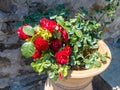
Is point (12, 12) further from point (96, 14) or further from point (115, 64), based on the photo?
point (115, 64)

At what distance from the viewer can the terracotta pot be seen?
1.78 metres

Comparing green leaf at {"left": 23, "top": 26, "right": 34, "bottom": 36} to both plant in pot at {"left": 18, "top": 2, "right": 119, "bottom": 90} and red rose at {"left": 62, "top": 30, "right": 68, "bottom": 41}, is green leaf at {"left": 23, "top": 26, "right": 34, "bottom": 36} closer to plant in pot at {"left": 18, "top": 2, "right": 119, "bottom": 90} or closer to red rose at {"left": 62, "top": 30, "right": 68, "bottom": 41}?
plant in pot at {"left": 18, "top": 2, "right": 119, "bottom": 90}

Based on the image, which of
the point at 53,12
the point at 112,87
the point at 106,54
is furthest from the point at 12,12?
the point at 112,87

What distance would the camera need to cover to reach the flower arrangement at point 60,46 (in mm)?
1681

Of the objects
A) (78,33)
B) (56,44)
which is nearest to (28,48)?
(56,44)

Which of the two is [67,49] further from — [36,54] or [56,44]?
[36,54]

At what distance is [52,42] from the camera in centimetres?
175

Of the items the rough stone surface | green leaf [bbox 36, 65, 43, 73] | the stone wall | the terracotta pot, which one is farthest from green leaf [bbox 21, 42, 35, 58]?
the rough stone surface

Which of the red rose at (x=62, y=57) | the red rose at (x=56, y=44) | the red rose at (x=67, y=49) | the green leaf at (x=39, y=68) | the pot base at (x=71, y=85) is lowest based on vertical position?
the pot base at (x=71, y=85)

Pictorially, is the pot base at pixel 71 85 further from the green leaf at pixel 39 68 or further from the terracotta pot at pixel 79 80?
the green leaf at pixel 39 68

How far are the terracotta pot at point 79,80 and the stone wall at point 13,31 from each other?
38cm

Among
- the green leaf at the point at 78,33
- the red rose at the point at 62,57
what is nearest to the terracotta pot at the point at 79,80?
the red rose at the point at 62,57

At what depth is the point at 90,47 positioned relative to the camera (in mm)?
1935

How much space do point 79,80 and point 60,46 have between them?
0.28m
